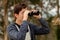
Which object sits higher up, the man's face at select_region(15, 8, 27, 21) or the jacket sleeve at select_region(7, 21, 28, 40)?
the man's face at select_region(15, 8, 27, 21)

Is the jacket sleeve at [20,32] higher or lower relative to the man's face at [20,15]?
lower

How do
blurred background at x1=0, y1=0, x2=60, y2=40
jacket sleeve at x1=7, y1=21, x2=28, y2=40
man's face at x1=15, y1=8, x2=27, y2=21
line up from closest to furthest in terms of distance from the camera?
jacket sleeve at x1=7, y1=21, x2=28, y2=40 < man's face at x1=15, y1=8, x2=27, y2=21 < blurred background at x1=0, y1=0, x2=60, y2=40

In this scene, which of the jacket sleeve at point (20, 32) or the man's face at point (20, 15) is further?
the man's face at point (20, 15)

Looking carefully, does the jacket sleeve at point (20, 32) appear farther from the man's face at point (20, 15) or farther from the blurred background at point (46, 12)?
the blurred background at point (46, 12)

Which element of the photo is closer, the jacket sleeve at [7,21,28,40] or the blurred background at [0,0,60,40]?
the jacket sleeve at [7,21,28,40]

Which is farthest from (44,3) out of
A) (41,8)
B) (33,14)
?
(33,14)

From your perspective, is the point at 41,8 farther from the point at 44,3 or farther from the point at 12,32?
the point at 12,32

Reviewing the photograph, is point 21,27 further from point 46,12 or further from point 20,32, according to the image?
point 46,12

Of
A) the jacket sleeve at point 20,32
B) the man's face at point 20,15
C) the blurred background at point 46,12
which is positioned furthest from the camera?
the blurred background at point 46,12

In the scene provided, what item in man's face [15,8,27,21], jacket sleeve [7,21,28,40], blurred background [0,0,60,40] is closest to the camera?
jacket sleeve [7,21,28,40]

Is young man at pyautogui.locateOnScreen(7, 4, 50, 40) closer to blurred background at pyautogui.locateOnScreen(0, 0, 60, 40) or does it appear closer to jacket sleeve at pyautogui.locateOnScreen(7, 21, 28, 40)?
jacket sleeve at pyautogui.locateOnScreen(7, 21, 28, 40)

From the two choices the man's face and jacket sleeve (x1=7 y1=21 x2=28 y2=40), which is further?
the man's face

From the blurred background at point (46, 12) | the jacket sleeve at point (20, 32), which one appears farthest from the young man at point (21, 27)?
the blurred background at point (46, 12)

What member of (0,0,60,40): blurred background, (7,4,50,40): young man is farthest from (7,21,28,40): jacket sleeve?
(0,0,60,40): blurred background
